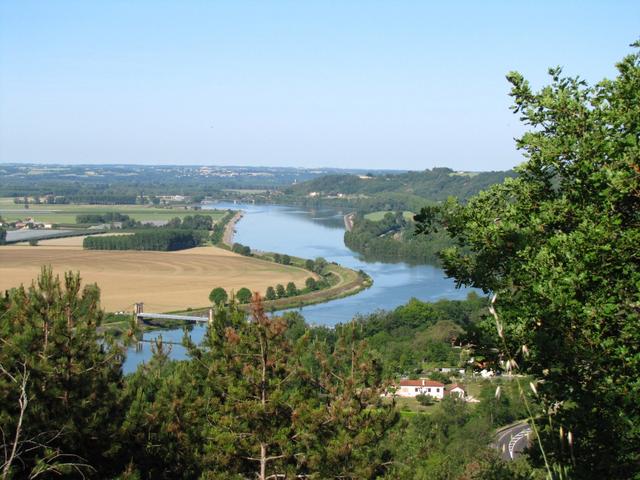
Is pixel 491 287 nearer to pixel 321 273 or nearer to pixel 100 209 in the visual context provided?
pixel 321 273

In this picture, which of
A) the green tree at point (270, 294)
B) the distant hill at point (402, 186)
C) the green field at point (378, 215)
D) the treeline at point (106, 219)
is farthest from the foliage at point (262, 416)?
the distant hill at point (402, 186)

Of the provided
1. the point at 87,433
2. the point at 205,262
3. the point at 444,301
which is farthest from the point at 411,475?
the point at 205,262

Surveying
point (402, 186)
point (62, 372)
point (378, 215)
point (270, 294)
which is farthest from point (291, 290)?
point (402, 186)

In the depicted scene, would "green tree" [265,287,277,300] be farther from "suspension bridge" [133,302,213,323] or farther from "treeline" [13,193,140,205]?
"treeline" [13,193,140,205]

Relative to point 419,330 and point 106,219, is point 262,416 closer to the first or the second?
point 419,330

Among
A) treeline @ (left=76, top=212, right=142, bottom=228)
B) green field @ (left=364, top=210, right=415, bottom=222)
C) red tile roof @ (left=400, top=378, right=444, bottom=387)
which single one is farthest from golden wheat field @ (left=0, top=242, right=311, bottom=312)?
green field @ (left=364, top=210, right=415, bottom=222)

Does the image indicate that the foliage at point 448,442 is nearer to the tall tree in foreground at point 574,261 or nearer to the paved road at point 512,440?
the paved road at point 512,440

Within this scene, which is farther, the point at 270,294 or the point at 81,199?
the point at 81,199
